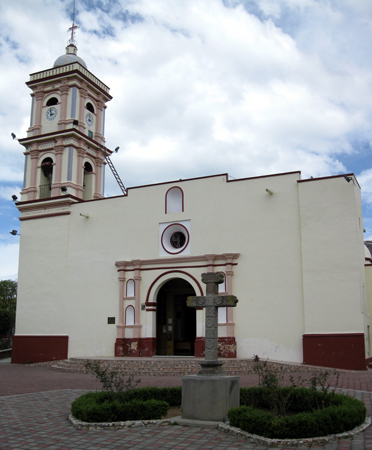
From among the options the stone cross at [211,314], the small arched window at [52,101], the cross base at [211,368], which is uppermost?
the small arched window at [52,101]

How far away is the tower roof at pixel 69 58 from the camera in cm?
2411

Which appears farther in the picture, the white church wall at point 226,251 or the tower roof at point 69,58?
the tower roof at point 69,58

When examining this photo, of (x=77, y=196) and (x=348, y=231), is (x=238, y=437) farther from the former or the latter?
(x=77, y=196)

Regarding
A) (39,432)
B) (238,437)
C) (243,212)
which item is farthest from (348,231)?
(39,432)

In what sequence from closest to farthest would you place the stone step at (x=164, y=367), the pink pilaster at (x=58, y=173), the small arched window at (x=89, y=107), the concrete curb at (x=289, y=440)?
1. the concrete curb at (x=289, y=440)
2. the stone step at (x=164, y=367)
3. the pink pilaster at (x=58, y=173)
4. the small arched window at (x=89, y=107)

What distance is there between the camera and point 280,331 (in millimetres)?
17047

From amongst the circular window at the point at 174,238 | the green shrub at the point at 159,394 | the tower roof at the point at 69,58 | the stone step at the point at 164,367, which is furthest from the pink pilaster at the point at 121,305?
the tower roof at the point at 69,58

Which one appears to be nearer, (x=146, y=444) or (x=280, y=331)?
(x=146, y=444)

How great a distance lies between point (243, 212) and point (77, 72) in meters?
10.9

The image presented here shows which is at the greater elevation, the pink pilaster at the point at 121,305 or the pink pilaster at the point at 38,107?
the pink pilaster at the point at 38,107

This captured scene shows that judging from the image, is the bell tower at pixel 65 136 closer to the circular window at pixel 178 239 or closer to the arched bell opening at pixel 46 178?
the arched bell opening at pixel 46 178

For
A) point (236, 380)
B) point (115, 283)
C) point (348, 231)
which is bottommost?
point (236, 380)

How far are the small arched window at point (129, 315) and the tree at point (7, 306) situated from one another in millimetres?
22137

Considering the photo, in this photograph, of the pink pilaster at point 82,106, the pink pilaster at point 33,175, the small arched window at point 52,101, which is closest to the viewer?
the pink pilaster at point 33,175
